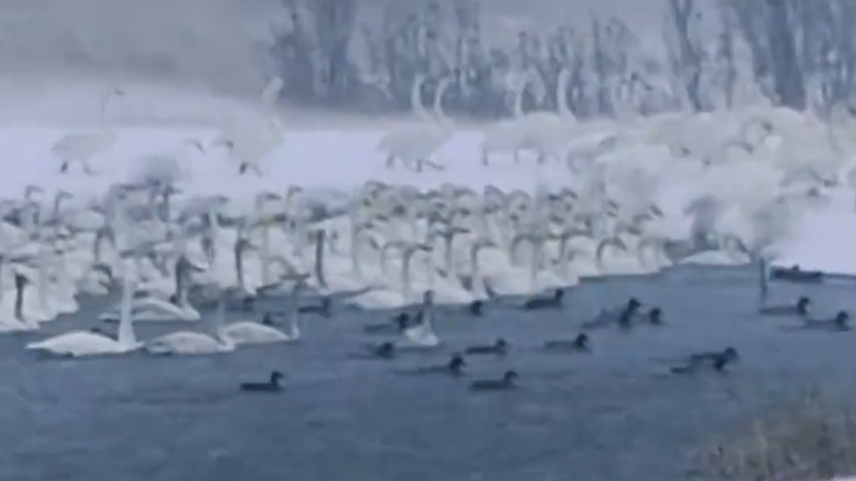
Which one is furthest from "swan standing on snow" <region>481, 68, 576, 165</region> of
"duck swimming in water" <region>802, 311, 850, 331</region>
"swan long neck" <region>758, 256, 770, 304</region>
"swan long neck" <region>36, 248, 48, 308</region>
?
"swan long neck" <region>36, 248, 48, 308</region>

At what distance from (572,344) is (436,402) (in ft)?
0.67

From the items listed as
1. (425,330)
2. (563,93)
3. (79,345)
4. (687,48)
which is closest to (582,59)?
(563,93)

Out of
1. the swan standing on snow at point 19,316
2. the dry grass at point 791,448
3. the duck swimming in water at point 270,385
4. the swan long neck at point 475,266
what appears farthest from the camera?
the dry grass at point 791,448

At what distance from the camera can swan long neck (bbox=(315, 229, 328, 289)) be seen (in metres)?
1.69

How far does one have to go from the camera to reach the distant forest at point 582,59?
1.70 m

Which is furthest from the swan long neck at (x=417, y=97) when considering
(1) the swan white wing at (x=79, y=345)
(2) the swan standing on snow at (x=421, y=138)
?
(1) the swan white wing at (x=79, y=345)

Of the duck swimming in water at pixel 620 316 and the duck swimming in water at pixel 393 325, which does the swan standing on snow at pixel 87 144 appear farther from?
the duck swimming in water at pixel 620 316

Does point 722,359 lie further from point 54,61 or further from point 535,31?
point 54,61

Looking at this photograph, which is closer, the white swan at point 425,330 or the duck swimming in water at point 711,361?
the white swan at point 425,330

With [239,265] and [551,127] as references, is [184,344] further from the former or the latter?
[551,127]

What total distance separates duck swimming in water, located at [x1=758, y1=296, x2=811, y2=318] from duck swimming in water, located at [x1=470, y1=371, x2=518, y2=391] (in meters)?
0.37

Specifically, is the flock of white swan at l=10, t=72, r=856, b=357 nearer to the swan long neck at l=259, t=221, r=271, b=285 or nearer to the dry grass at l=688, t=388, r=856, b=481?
the swan long neck at l=259, t=221, r=271, b=285

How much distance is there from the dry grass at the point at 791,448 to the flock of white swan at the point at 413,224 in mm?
227

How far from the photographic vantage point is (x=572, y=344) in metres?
1.81
